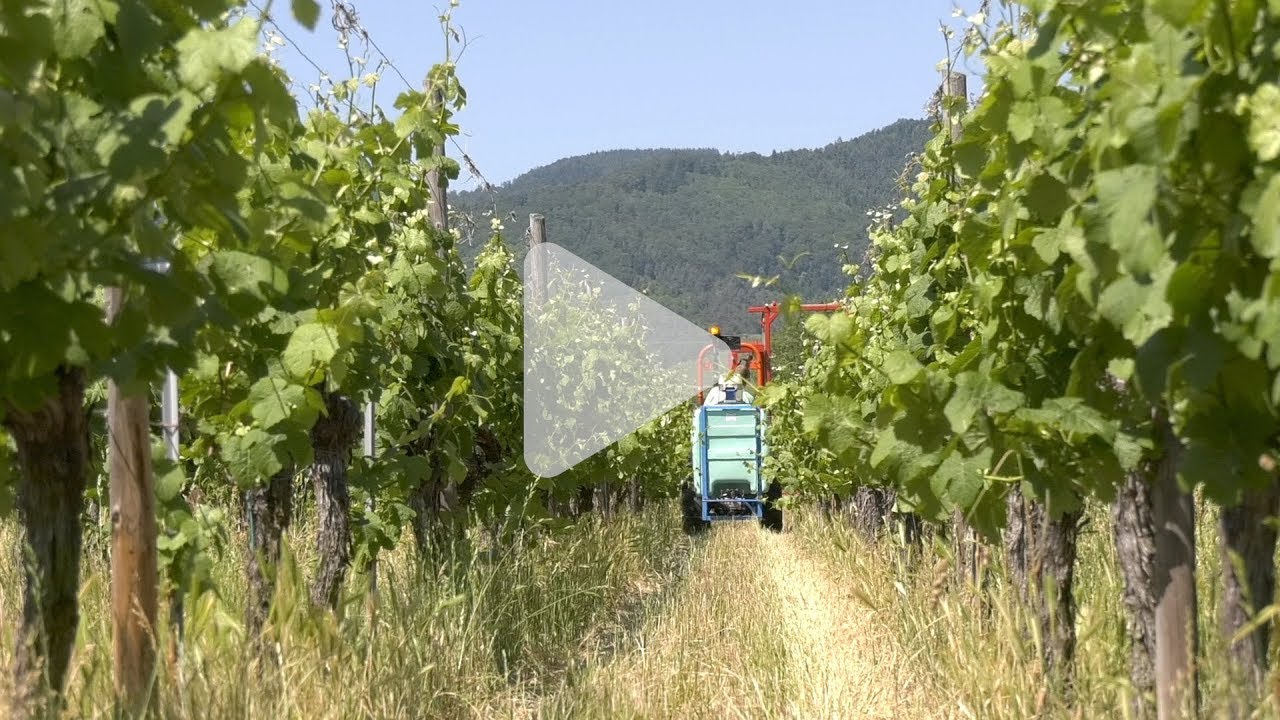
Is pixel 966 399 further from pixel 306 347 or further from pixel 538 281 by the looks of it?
pixel 538 281

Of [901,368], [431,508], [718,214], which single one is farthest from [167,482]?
[718,214]

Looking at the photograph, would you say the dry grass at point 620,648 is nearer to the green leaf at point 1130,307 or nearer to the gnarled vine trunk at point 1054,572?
the gnarled vine trunk at point 1054,572

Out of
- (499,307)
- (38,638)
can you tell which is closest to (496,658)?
(499,307)

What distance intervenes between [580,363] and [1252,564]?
9.85 meters

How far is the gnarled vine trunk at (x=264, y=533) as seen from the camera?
4.93m

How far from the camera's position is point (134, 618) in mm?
3488

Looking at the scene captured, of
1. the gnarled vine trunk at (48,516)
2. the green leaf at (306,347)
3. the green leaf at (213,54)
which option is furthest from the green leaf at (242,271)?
the green leaf at (306,347)

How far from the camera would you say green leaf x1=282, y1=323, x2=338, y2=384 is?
4078 mm

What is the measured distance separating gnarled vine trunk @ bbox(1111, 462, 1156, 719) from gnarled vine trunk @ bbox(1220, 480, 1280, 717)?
0.54 meters

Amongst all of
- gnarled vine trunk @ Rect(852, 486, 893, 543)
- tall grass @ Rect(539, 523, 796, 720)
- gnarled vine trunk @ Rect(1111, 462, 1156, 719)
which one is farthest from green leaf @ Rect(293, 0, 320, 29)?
gnarled vine trunk @ Rect(852, 486, 893, 543)

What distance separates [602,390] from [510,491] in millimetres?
4603

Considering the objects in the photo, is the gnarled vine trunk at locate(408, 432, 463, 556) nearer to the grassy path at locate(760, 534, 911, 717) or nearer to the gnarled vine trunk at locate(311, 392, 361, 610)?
the gnarled vine trunk at locate(311, 392, 361, 610)

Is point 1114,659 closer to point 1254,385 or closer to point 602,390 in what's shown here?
point 1254,385

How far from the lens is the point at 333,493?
5527 millimetres
